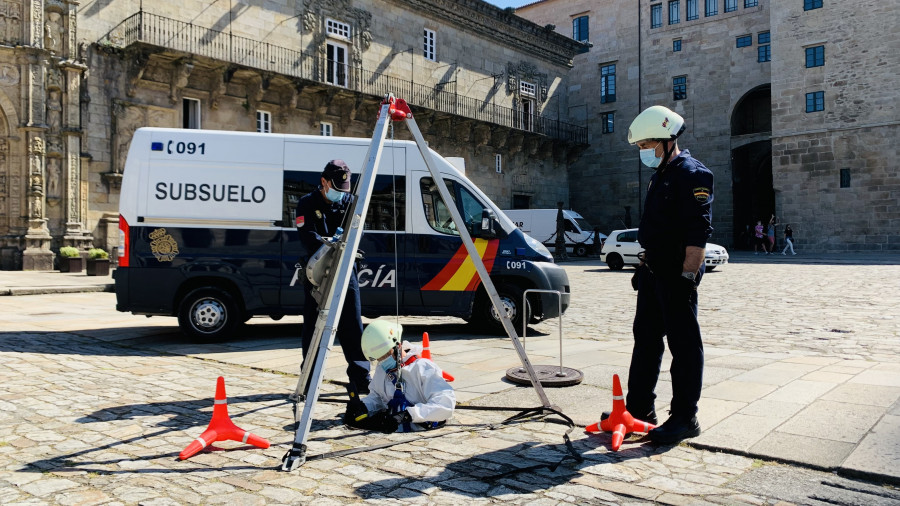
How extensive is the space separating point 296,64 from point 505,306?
Result: 20.4m

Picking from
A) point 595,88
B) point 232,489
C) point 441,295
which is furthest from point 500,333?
point 595,88

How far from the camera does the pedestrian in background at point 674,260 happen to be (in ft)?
13.9

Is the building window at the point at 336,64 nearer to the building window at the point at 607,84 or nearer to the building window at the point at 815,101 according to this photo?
the building window at the point at 607,84

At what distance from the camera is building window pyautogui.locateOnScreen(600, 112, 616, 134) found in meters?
43.6

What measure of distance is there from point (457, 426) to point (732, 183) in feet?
128

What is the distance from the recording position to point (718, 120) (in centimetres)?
4006

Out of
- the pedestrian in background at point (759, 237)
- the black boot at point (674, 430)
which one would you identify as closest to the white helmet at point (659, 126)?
the black boot at point (674, 430)

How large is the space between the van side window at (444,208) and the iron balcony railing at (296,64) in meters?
16.1

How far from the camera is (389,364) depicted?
15.5 ft

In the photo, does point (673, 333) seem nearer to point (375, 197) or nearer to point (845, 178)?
point (375, 197)

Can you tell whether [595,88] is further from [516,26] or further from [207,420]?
[207,420]

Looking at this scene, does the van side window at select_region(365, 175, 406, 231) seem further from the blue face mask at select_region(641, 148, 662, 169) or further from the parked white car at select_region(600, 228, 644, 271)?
the parked white car at select_region(600, 228, 644, 271)

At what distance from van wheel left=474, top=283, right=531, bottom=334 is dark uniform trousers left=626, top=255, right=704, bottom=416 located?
4.85m

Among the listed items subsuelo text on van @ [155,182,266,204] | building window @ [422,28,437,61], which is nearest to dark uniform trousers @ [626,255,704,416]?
subsuelo text on van @ [155,182,266,204]
